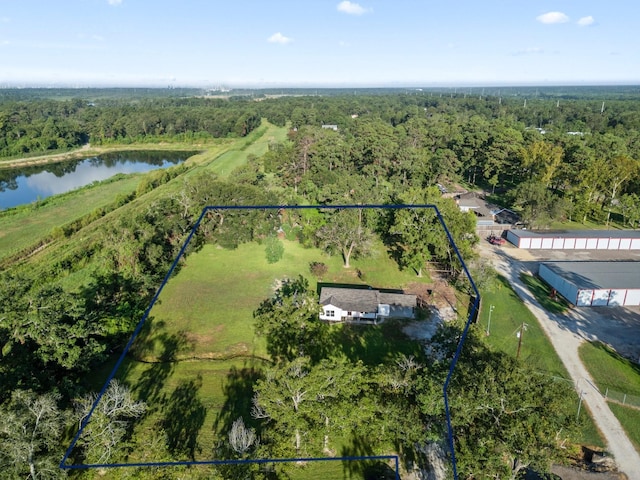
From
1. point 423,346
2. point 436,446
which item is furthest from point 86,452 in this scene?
point 423,346

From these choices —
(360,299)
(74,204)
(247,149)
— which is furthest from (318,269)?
(247,149)

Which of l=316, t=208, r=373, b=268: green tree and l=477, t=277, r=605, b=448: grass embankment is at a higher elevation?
l=316, t=208, r=373, b=268: green tree

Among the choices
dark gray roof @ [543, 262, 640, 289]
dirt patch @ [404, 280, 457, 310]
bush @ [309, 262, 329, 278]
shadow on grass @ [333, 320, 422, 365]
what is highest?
dark gray roof @ [543, 262, 640, 289]

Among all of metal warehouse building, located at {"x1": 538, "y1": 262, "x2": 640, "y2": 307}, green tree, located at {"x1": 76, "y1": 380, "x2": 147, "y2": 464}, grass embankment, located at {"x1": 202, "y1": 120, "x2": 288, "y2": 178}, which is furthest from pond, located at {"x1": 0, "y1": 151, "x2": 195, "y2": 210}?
metal warehouse building, located at {"x1": 538, "y1": 262, "x2": 640, "y2": 307}

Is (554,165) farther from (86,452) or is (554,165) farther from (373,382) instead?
(86,452)

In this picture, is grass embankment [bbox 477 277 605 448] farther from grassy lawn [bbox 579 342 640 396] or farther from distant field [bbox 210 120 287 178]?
distant field [bbox 210 120 287 178]

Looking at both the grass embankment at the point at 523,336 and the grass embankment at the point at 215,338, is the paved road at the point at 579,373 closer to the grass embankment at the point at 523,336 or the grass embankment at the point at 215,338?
the grass embankment at the point at 523,336
